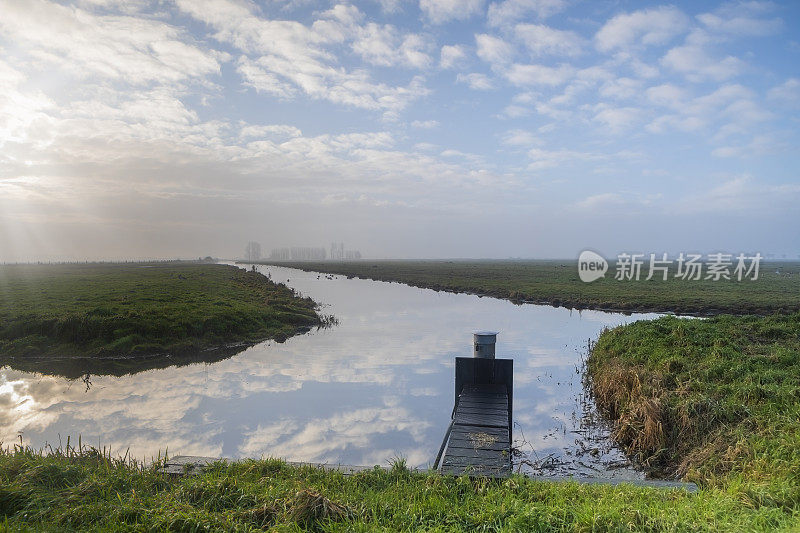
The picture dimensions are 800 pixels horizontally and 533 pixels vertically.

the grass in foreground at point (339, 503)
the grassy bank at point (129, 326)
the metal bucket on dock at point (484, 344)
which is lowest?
the grassy bank at point (129, 326)

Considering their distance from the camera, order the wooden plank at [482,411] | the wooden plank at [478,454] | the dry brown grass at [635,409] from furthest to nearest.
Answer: the wooden plank at [482,411], the dry brown grass at [635,409], the wooden plank at [478,454]

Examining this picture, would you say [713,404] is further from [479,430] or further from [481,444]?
[481,444]

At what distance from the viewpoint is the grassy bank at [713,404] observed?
294 inches

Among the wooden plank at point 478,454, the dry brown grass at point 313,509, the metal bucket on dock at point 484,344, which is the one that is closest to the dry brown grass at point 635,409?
the metal bucket on dock at point 484,344

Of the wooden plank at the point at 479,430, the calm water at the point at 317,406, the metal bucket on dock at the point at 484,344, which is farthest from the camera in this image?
the metal bucket on dock at the point at 484,344

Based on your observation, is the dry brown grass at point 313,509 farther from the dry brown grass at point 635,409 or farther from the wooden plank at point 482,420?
the dry brown grass at point 635,409

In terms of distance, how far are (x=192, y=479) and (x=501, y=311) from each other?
108ft

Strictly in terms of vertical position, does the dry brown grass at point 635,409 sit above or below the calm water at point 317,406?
above

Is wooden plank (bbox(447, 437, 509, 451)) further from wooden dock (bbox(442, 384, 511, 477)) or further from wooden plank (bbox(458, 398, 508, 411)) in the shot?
wooden plank (bbox(458, 398, 508, 411))

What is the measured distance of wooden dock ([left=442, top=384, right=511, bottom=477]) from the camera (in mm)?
7617

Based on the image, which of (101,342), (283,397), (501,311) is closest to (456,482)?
(283,397)

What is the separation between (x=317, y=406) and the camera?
14.3 meters

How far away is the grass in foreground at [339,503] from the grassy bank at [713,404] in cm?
130

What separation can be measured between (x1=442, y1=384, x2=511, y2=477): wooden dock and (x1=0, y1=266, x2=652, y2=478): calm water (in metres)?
1.26
